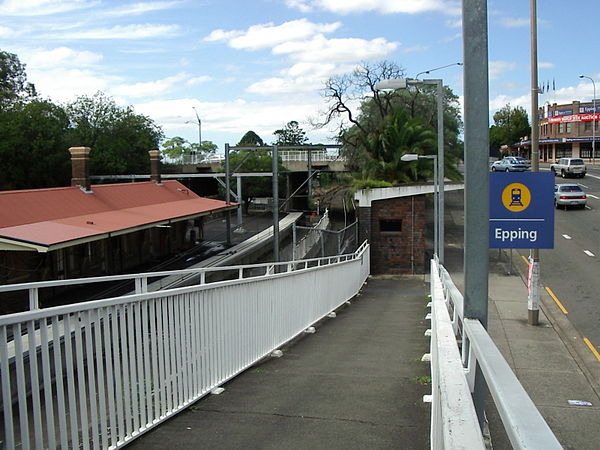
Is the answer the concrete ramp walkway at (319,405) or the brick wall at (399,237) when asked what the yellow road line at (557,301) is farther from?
the concrete ramp walkway at (319,405)

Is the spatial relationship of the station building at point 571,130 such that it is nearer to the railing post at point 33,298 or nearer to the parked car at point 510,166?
the parked car at point 510,166

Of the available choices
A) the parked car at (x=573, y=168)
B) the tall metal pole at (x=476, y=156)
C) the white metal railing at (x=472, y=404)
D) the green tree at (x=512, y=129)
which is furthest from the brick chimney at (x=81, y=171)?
the green tree at (x=512, y=129)

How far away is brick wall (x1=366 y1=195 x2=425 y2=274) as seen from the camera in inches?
1341

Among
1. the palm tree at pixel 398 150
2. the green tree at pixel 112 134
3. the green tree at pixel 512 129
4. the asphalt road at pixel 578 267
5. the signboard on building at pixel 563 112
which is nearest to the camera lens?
the asphalt road at pixel 578 267

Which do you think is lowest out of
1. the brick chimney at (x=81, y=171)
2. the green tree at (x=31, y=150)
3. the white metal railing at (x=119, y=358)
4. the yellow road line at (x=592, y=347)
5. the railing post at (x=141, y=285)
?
the yellow road line at (x=592, y=347)

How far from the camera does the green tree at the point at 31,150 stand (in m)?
42.9

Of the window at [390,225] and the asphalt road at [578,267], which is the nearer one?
the asphalt road at [578,267]

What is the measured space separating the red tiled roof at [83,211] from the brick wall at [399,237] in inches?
340

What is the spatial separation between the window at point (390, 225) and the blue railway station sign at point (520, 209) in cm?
2789

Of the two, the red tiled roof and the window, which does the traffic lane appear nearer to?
the window

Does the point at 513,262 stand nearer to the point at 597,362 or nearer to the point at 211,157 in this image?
the point at 597,362

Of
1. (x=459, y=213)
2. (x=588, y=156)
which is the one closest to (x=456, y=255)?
(x=459, y=213)

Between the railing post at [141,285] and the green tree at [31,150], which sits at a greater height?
the green tree at [31,150]

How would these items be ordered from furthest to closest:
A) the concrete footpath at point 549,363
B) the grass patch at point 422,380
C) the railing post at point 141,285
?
the concrete footpath at point 549,363
the grass patch at point 422,380
the railing post at point 141,285
